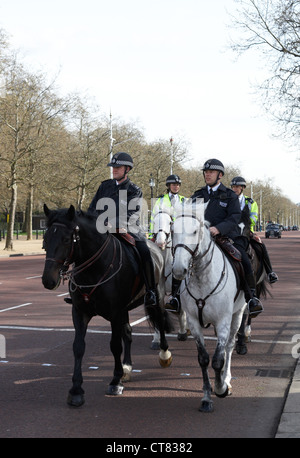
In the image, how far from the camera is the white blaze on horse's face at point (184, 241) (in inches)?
191

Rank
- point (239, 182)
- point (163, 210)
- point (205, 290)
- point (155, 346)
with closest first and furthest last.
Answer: point (205, 290) < point (155, 346) < point (163, 210) < point (239, 182)

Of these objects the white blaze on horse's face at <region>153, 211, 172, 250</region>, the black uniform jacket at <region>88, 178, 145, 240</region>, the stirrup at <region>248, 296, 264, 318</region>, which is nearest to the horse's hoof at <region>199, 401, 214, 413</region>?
→ the stirrup at <region>248, 296, 264, 318</region>

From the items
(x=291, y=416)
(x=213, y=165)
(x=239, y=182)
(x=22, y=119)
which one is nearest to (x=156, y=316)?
(x=213, y=165)

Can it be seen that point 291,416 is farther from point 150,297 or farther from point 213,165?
point 213,165

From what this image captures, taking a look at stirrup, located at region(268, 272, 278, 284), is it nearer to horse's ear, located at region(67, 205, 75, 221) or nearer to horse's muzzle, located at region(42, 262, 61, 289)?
horse's ear, located at region(67, 205, 75, 221)

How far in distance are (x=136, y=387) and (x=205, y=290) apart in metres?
1.51

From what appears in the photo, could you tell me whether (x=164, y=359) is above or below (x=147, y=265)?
below

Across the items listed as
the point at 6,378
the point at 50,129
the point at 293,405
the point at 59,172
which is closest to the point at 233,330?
the point at 293,405

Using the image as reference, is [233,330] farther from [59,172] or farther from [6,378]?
[59,172]

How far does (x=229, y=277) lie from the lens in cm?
583

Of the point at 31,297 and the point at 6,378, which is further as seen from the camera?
the point at 31,297

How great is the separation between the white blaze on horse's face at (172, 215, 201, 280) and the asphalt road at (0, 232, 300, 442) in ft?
Answer: 4.55

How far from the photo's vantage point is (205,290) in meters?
5.51

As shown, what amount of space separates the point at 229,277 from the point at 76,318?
1674mm
